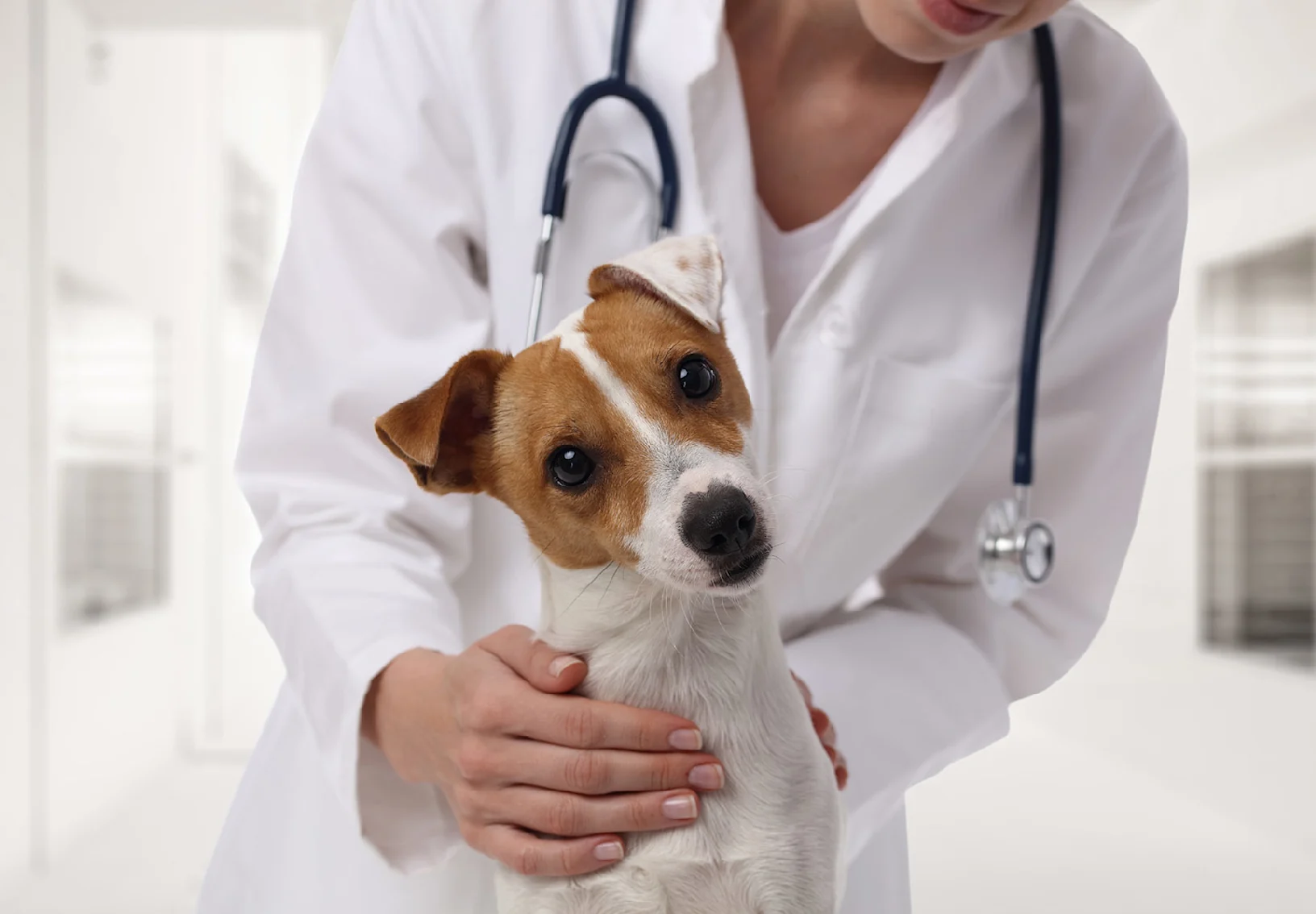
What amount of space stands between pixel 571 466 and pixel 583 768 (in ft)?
0.50

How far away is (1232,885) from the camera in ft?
4.67

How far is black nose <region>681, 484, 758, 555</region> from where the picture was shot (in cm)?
45

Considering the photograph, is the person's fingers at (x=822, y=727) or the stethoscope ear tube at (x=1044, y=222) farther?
the stethoscope ear tube at (x=1044, y=222)

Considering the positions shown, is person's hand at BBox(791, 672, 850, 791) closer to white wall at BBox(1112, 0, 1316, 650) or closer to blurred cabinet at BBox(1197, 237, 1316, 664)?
white wall at BBox(1112, 0, 1316, 650)

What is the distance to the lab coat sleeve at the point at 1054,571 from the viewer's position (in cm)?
85

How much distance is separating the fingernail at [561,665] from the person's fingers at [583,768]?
39 millimetres

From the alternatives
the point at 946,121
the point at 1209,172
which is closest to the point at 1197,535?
the point at 1209,172

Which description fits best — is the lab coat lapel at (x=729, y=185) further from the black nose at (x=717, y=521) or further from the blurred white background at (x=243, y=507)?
the blurred white background at (x=243, y=507)

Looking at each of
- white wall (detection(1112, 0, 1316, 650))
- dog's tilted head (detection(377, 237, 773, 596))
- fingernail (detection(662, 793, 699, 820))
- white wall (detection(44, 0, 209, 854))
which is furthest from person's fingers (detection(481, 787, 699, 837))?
white wall (detection(44, 0, 209, 854))

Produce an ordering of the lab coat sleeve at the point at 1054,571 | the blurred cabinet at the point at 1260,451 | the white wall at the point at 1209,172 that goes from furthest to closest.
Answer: the blurred cabinet at the point at 1260,451, the white wall at the point at 1209,172, the lab coat sleeve at the point at 1054,571

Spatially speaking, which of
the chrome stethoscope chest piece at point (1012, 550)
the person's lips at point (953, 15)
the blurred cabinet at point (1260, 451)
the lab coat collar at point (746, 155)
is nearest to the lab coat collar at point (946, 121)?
the lab coat collar at point (746, 155)

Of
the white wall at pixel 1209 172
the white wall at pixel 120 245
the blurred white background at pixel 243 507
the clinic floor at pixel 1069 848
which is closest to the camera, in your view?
the clinic floor at pixel 1069 848

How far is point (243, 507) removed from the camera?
412cm

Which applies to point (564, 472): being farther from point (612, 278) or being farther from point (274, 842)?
point (274, 842)
